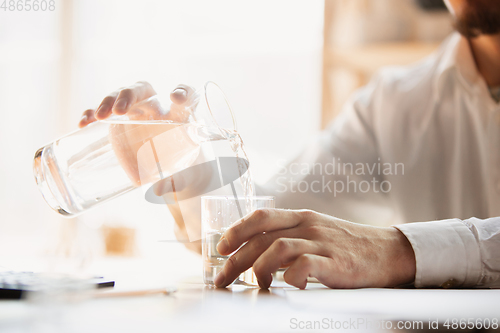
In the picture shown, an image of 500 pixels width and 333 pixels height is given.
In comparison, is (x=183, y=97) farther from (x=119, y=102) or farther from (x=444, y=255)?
(x=444, y=255)

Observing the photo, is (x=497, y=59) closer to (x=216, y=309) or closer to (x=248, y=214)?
(x=248, y=214)

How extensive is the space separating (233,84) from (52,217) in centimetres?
120

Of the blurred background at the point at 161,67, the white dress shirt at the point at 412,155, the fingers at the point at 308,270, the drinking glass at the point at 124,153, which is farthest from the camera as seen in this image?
the blurred background at the point at 161,67

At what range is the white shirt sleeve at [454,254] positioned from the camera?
0.65m

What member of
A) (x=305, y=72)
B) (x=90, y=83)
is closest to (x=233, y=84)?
(x=305, y=72)

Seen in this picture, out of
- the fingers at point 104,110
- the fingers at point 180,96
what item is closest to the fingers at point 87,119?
the fingers at point 104,110

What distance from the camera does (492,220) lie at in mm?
697

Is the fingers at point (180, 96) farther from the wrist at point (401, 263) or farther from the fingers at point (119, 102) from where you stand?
the wrist at point (401, 263)

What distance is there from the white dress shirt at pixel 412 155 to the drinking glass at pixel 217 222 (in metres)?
0.64

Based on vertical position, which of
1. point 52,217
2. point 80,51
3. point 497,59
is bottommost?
point 52,217

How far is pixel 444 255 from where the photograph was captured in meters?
0.65

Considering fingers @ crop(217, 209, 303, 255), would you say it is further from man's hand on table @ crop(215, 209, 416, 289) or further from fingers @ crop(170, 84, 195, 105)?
fingers @ crop(170, 84, 195, 105)

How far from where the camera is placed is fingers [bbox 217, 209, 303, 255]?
61cm

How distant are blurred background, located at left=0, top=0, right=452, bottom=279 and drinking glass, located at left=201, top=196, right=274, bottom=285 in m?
1.70
